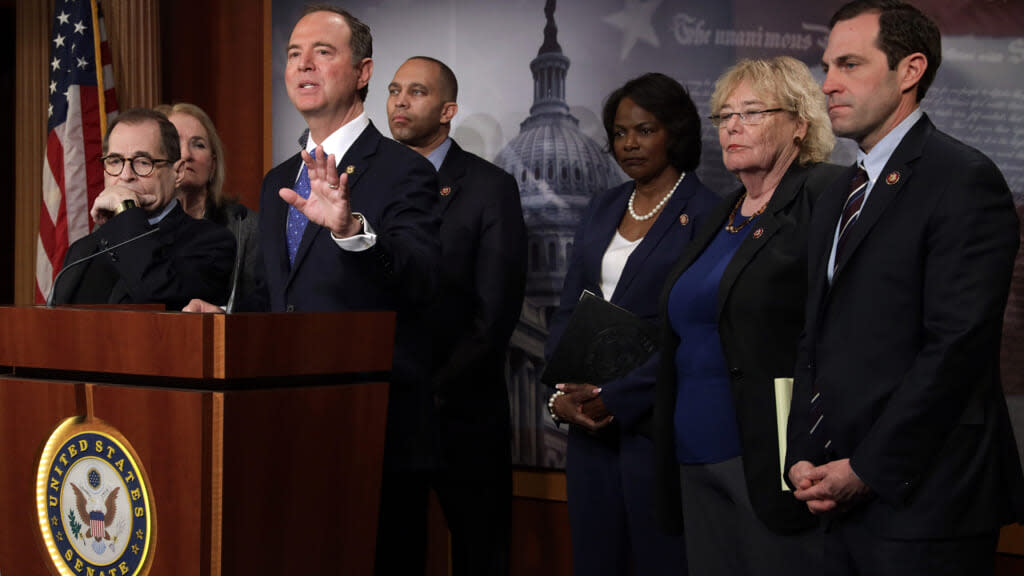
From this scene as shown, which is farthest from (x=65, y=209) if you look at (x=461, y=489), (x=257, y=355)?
(x=257, y=355)

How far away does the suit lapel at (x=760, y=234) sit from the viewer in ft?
7.95

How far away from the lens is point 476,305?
3.68 metres

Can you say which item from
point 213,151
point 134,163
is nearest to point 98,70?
point 213,151

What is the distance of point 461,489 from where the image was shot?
3.69m

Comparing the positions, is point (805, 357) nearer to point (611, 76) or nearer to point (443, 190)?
point (443, 190)

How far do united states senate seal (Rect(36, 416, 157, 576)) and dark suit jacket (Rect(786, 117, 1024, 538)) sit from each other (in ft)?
3.89

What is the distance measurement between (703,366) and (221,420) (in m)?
1.29

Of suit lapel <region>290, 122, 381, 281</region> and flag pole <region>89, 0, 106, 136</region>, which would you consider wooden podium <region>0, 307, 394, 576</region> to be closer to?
suit lapel <region>290, 122, 381, 281</region>

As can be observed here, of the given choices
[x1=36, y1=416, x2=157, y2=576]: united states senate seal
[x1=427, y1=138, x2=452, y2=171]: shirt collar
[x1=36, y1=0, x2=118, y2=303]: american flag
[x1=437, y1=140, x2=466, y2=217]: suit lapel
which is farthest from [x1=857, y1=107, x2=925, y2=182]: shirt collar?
[x1=36, y1=0, x2=118, y2=303]: american flag

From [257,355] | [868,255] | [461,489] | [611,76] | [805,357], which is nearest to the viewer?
[257,355]

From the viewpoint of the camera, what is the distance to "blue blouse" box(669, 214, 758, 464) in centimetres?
247

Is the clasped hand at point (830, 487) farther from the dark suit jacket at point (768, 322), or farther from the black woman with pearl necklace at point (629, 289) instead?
the black woman with pearl necklace at point (629, 289)

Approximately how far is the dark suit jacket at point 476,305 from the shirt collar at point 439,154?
10cm

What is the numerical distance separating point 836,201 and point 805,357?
1.05ft
